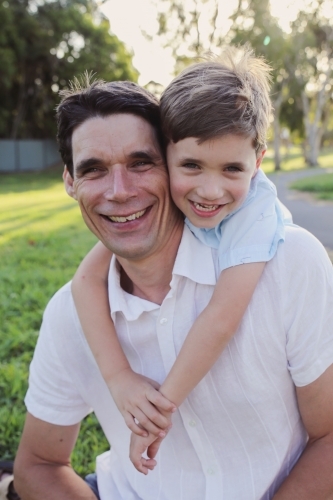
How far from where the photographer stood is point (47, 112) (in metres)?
28.5

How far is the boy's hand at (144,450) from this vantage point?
1586 mm

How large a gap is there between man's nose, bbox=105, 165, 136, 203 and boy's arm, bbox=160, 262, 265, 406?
456 millimetres

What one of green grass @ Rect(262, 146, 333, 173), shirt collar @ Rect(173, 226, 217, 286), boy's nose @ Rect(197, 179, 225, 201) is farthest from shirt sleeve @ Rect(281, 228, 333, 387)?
green grass @ Rect(262, 146, 333, 173)

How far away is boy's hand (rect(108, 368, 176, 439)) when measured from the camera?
1569 millimetres

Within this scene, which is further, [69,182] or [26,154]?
[26,154]

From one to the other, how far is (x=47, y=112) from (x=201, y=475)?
2889cm

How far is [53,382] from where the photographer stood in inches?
74.4

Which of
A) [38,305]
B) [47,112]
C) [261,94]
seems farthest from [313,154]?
[261,94]

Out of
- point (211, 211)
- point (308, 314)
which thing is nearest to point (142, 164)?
point (211, 211)

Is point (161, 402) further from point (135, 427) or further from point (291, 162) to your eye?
point (291, 162)

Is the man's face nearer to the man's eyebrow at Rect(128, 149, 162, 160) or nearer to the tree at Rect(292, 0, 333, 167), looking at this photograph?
the man's eyebrow at Rect(128, 149, 162, 160)

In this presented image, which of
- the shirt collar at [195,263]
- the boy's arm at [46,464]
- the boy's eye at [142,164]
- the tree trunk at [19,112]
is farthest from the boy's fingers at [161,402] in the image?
the tree trunk at [19,112]

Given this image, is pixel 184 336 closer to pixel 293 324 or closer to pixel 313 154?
pixel 293 324

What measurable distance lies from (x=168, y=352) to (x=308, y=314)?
48 centimetres
